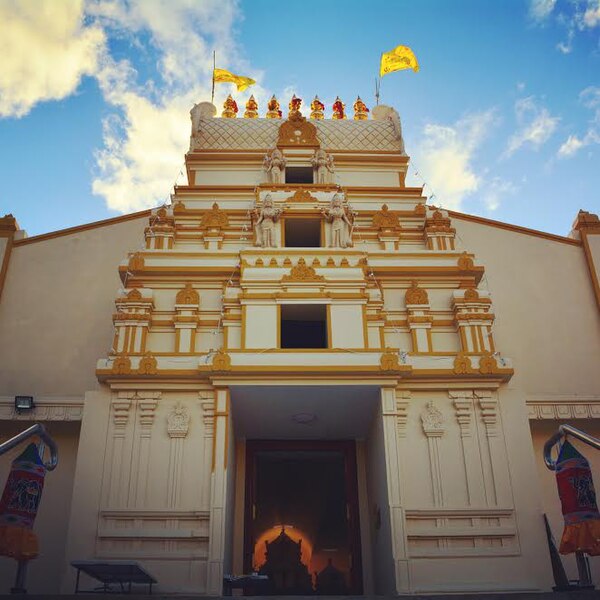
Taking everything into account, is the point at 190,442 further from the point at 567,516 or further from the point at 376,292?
the point at 567,516

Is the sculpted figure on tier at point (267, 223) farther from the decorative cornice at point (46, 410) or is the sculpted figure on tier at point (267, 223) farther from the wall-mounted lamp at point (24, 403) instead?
the wall-mounted lamp at point (24, 403)

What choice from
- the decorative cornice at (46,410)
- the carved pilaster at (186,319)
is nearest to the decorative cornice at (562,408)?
the carved pilaster at (186,319)

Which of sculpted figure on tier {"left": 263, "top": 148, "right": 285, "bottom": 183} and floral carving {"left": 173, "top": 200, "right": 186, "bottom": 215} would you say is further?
sculpted figure on tier {"left": 263, "top": 148, "right": 285, "bottom": 183}

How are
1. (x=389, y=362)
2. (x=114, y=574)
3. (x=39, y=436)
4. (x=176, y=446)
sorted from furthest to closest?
(x=389, y=362)
(x=176, y=446)
(x=114, y=574)
(x=39, y=436)

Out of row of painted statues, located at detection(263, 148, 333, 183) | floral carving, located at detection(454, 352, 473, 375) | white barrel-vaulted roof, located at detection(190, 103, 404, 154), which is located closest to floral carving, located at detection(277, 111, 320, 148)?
white barrel-vaulted roof, located at detection(190, 103, 404, 154)

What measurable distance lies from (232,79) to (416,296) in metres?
11.9

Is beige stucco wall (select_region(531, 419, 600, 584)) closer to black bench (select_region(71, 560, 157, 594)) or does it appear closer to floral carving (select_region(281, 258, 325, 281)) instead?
floral carving (select_region(281, 258, 325, 281))

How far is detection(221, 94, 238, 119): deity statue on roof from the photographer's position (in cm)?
2031

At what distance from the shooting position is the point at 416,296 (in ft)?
46.4

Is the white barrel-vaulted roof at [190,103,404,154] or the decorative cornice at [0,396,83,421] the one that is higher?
the white barrel-vaulted roof at [190,103,404,154]

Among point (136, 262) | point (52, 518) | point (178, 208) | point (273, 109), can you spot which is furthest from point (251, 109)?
point (52, 518)

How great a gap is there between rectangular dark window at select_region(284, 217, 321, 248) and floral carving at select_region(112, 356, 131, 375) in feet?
18.2

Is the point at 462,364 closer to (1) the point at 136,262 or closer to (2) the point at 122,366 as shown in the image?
(2) the point at 122,366

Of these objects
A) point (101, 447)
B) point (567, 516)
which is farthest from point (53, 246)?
point (567, 516)
